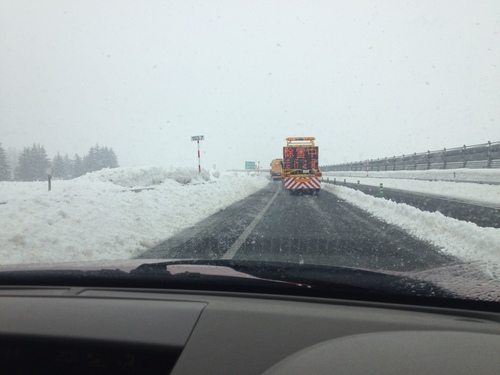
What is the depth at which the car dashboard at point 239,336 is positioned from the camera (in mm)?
1729

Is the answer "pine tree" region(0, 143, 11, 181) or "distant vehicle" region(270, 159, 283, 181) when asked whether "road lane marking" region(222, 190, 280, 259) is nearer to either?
"distant vehicle" region(270, 159, 283, 181)

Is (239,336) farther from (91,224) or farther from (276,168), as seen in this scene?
(276,168)

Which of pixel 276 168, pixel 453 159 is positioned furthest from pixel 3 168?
pixel 453 159

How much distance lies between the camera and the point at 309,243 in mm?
7859

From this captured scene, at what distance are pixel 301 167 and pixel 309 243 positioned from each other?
55.2 ft

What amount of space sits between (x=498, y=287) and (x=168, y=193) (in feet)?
49.2

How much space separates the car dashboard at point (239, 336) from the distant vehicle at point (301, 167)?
68.9ft

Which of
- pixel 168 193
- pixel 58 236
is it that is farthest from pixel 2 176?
pixel 58 236

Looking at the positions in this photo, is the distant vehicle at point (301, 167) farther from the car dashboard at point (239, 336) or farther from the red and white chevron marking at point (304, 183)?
the car dashboard at point (239, 336)

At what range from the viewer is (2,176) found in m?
57.2

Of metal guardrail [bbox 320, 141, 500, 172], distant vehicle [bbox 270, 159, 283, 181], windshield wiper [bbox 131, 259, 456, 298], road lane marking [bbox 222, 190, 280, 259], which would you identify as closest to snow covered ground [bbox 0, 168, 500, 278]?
windshield wiper [bbox 131, 259, 456, 298]

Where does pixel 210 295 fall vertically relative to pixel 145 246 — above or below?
above

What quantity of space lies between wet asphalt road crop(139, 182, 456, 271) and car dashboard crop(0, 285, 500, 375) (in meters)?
3.98

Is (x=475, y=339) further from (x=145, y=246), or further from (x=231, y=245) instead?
(x=145, y=246)
